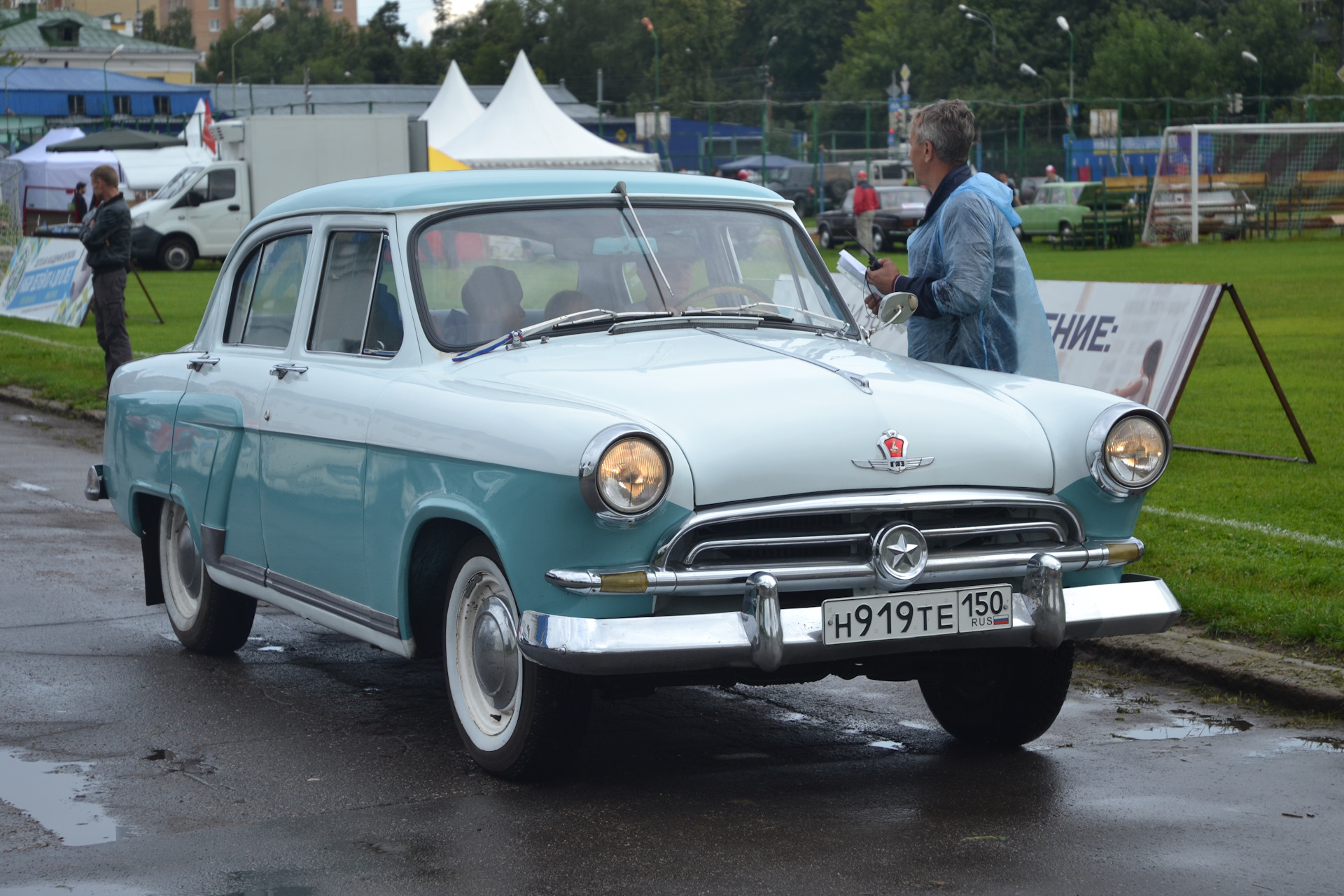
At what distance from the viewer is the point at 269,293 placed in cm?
630

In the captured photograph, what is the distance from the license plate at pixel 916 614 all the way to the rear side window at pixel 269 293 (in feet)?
8.26

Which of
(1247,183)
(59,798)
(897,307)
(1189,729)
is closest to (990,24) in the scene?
(1247,183)

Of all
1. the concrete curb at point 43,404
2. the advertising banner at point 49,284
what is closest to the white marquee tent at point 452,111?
the advertising banner at point 49,284

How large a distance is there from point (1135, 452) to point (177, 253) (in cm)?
3327

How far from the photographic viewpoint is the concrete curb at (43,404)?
14914mm

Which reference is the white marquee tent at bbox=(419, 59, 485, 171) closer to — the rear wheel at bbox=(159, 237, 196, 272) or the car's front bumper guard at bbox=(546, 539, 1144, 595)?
the rear wheel at bbox=(159, 237, 196, 272)

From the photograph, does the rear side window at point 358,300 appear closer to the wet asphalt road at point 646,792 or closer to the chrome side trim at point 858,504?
the wet asphalt road at point 646,792

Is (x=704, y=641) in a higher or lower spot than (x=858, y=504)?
lower

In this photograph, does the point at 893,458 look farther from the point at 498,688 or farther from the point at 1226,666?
the point at 1226,666

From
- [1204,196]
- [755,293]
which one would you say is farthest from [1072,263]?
[755,293]

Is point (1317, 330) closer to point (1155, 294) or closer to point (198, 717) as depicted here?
point (1155, 294)

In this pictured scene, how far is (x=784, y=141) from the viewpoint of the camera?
2579 inches

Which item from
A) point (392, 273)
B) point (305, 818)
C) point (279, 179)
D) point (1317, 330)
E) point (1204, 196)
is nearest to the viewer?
point (305, 818)

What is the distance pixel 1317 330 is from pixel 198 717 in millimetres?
15485
